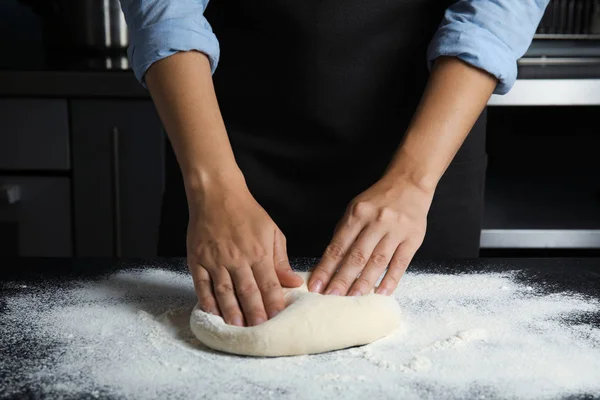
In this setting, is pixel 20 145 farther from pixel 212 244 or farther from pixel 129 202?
pixel 212 244

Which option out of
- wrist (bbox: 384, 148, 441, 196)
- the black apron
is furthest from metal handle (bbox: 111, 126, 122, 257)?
wrist (bbox: 384, 148, 441, 196)

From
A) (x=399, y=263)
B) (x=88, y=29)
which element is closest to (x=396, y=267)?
(x=399, y=263)

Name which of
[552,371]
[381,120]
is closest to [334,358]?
[552,371]

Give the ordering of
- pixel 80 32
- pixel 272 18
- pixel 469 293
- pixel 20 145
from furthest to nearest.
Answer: pixel 80 32 < pixel 20 145 < pixel 272 18 < pixel 469 293

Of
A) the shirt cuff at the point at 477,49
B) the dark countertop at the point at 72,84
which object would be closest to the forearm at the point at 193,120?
the shirt cuff at the point at 477,49

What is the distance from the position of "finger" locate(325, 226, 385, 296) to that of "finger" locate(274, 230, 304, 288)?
36 mm

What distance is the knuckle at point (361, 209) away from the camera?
81 cm

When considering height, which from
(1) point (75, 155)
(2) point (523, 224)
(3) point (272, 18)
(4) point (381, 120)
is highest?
(3) point (272, 18)

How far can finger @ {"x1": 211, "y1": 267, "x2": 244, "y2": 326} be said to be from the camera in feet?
2.35

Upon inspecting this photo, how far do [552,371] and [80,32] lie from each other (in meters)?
1.60

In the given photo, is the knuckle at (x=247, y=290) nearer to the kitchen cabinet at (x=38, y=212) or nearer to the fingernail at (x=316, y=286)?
the fingernail at (x=316, y=286)

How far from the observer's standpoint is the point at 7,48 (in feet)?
6.95

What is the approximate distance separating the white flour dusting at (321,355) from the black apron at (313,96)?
0.90 ft

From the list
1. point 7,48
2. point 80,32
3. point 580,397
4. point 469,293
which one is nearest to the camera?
point 580,397
